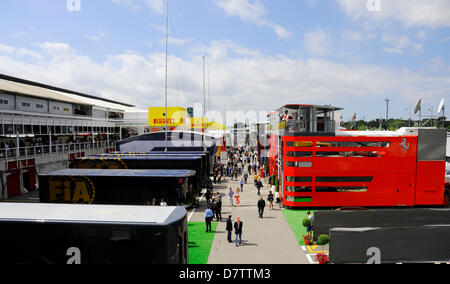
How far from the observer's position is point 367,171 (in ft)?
69.4

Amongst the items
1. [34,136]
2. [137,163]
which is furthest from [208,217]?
[34,136]

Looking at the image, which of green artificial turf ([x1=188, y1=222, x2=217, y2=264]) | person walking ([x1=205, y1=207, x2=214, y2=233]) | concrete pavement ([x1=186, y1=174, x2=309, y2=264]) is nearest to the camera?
concrete pavement ([x1=186, y1=174, x2=309, y2=264])

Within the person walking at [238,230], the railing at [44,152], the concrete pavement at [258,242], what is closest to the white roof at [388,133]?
the concrete pavement at [258,242]

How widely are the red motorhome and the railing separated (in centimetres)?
2374

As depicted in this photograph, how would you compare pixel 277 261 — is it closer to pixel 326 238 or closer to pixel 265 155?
pixel 326 238

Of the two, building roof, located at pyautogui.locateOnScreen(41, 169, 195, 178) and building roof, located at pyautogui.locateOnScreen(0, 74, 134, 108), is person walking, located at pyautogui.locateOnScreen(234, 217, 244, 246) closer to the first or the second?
building roof, located at pyautogui.locateOnScreen(41, 169, 195, 178)

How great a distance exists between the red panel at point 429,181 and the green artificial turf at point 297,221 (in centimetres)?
893

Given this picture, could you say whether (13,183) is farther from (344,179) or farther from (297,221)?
(344,179)

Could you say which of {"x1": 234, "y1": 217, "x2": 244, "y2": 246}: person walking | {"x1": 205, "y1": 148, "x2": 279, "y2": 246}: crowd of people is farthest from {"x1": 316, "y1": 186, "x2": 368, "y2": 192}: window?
{"x1": 234, "y1": 217, "x2": 244, "y2": 246}: person walking

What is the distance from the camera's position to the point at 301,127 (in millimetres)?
21297

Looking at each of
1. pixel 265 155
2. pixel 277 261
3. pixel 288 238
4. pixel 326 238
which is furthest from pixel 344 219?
pixel 265 155

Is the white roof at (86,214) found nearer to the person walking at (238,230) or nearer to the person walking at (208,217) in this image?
the person walking at (238,230)

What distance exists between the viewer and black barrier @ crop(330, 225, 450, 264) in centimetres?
1129
